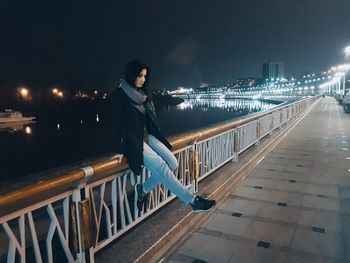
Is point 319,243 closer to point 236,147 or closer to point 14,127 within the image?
point 236,147

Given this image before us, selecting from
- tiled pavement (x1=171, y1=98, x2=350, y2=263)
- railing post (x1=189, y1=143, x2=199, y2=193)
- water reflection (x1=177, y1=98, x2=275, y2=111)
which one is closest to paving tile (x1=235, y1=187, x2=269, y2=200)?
tiled pavement (x1=171, y1=98, x2=350, y2=263)

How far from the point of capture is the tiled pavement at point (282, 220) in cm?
326

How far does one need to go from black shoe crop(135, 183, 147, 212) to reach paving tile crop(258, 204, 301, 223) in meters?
1.82

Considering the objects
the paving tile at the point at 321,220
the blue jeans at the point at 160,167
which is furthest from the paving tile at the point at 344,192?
the blue jeans at the point at 160,167

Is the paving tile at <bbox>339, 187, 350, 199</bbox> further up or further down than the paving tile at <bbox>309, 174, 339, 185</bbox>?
further down

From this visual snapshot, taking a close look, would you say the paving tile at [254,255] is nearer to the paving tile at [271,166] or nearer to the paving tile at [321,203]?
the paving tile at [321,203]

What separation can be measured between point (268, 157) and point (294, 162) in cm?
77

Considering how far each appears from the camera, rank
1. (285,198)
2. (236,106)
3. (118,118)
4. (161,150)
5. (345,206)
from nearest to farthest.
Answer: (118,118), (161,150), (345,206), (285,198), (236,106)

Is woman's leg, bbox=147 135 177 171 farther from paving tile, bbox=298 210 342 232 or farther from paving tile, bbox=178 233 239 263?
paving tile, bbox=298 210 342 232

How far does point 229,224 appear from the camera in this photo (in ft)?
13.0

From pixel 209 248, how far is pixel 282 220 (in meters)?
1.32

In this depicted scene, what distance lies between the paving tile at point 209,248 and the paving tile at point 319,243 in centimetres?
78

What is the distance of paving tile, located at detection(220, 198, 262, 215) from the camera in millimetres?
4402

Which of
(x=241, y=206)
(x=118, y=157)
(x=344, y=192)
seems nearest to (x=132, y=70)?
(x=118, y=157)
